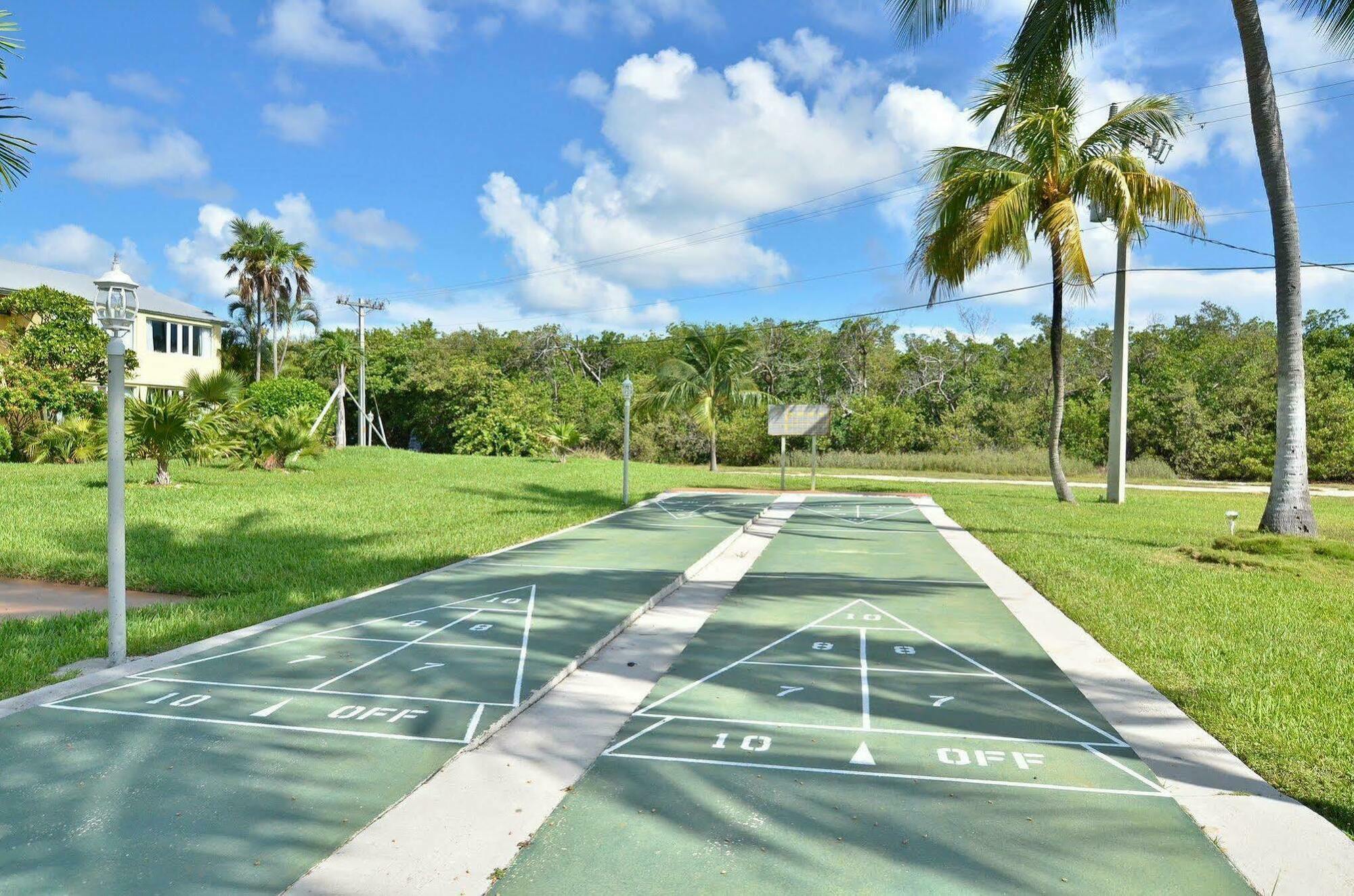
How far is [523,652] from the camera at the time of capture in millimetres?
6215

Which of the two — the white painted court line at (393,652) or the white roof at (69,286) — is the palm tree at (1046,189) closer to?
the white painted court line at (393,652)

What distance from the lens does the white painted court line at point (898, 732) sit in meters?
4.59

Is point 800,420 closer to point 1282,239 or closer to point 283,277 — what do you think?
point 1282,239

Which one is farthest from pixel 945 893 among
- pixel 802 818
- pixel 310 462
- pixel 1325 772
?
pixel 310 462

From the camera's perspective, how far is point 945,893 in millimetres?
3072

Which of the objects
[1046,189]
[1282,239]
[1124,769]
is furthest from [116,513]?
[1046,189]

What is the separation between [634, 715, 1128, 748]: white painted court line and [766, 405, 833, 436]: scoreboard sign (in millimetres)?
17467

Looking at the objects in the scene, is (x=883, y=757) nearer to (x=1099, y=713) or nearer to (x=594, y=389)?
(x=1099, y=713)

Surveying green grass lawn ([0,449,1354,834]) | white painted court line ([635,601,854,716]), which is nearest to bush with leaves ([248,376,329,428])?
green grass lawn ([0,449,1354,834])

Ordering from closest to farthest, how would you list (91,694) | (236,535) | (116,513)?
(91,694), (116,513), (236,535)

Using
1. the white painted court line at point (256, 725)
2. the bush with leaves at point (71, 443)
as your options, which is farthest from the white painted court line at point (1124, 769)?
the bush with leaves at point (71, 443)

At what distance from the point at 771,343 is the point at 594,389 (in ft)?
29.4

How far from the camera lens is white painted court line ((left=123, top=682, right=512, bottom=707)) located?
5094mm

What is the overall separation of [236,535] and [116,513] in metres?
6.35
